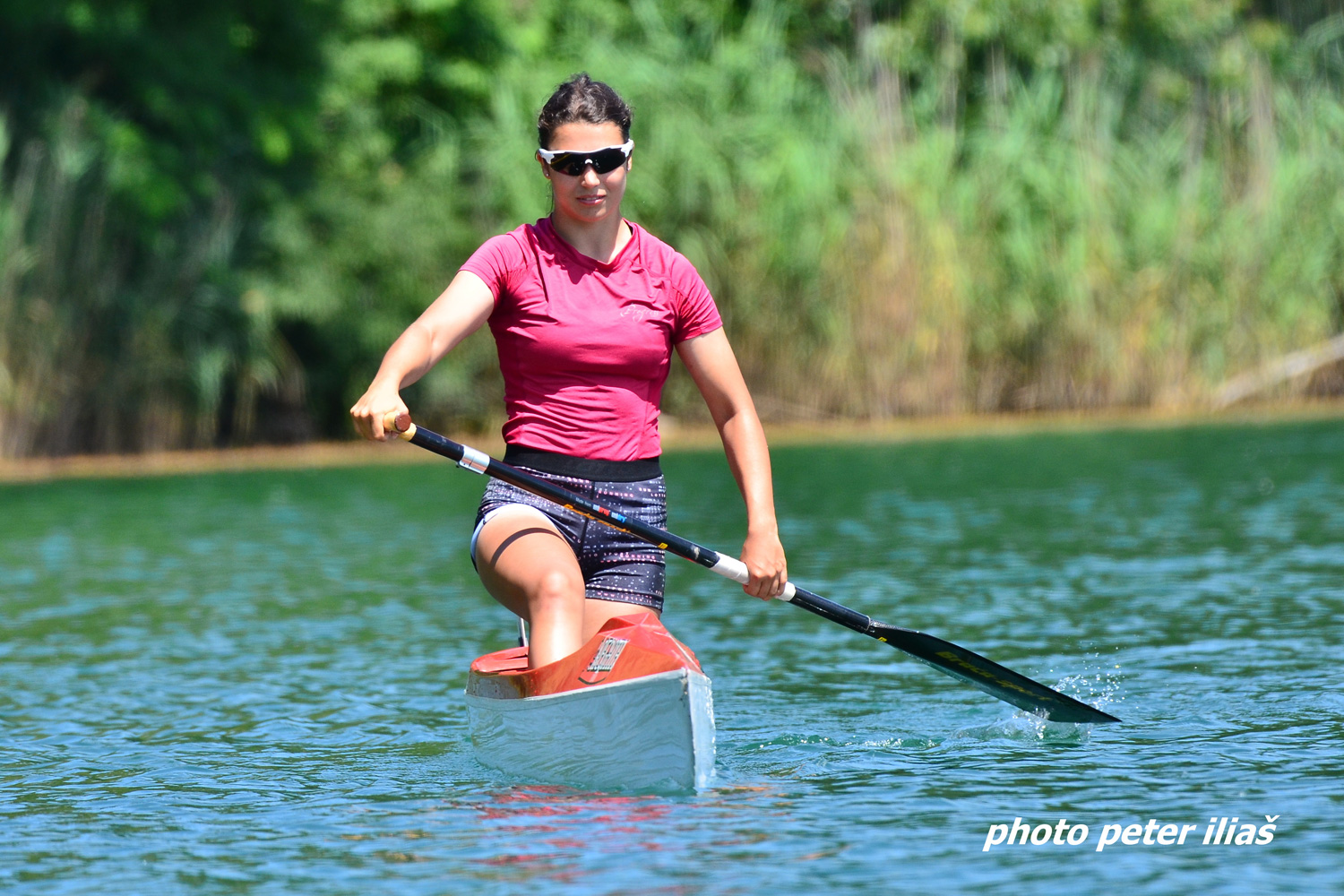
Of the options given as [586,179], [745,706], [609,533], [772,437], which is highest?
[586,179]

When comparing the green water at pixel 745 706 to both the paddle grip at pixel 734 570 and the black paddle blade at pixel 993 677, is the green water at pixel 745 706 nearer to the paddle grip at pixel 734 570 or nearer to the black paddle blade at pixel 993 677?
the black paddle blade at pixel 993 677

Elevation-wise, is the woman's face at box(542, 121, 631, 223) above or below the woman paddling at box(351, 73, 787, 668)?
above

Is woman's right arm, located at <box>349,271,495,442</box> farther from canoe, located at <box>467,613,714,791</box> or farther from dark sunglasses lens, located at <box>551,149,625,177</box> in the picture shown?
canoe, located at <box>467,613,714,791</box>

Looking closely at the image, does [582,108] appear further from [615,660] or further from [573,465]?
[615,660]

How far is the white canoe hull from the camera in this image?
496 cm

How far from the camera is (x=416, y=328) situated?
5020 millimetres

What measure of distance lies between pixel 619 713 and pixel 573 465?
0.69 m

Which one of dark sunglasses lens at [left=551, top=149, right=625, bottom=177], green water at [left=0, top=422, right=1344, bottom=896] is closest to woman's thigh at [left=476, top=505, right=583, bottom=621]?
green water at [left=0, top=422, right=1344, bottom=896]

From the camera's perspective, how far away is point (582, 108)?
5148 millimetres

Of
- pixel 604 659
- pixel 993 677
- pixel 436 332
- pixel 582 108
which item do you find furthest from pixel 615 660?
pixel 993 677

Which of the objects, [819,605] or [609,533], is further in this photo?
[819,605]

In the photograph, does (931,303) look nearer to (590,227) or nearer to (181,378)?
(181,378)

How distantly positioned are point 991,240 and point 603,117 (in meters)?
15.3

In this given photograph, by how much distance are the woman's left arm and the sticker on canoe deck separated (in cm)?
45
